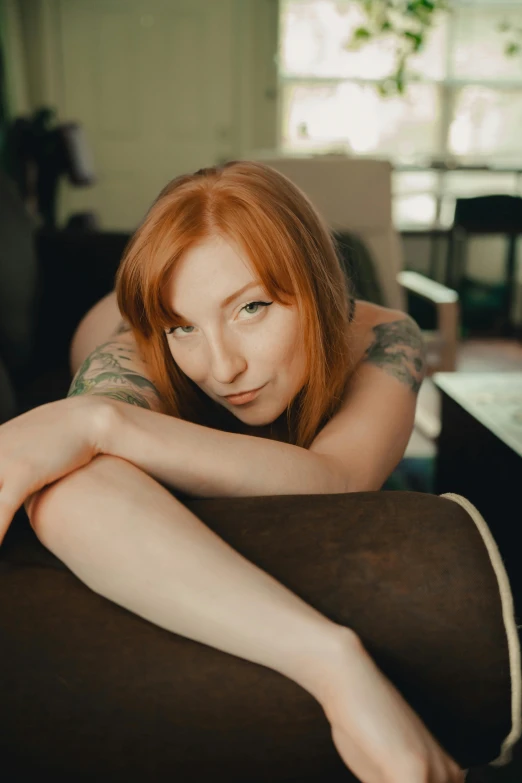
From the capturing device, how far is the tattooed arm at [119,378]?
2.94ft

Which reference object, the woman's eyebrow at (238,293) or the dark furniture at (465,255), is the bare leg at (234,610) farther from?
the dark furniture at (465,255)

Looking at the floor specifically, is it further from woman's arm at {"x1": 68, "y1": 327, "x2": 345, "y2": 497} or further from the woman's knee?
the woman's knee

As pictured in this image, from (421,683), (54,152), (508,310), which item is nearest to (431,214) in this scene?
(508,310)

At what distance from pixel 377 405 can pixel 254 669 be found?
42 centimetres

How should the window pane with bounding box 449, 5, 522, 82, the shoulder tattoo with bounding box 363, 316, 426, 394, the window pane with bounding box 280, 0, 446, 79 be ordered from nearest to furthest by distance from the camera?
the shoulder tattoo with bounding box 363, 316, 426, 394 < the window pane with bounding box 280, 0, 446, 79 < the window pane with bounding box 449, 5, 522, 82

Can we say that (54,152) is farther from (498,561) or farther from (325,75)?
→ (498,561)

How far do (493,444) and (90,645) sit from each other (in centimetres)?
136

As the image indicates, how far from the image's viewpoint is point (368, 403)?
94cm

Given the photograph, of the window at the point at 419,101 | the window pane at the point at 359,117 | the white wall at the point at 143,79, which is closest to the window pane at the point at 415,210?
the window at the point at 419,101

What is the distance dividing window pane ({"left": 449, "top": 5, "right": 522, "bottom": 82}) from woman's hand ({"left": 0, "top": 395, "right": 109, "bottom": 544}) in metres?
5.18

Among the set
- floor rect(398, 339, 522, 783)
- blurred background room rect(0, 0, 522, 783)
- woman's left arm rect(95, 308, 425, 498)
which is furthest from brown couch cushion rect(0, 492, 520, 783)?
blurred background room rect(0, 0, 522, 783)

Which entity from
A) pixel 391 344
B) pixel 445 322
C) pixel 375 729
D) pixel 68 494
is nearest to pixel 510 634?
pixel 375 729

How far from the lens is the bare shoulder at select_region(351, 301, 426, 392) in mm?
1018

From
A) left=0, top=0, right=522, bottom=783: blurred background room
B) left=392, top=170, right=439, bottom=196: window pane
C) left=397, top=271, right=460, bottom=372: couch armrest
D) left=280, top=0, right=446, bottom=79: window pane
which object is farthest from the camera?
left=392, top=170, right=439, bottom=196: window pane
